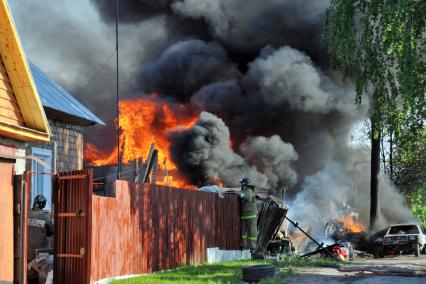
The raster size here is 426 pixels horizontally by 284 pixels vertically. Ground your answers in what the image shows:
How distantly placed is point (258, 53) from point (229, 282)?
3666 centimetres

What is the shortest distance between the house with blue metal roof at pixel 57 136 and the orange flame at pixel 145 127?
1981 cm

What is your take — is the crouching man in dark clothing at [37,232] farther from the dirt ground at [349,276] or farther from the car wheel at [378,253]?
the car wheel at [378,253]

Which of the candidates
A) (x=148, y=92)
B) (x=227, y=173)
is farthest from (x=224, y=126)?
(x=148, y=92)

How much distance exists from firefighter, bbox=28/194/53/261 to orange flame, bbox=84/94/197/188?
25648 mm

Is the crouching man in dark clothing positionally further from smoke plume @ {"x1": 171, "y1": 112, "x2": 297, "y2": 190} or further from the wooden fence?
smoke plume @ {"x1": 171, "y1": 112, "x2": 297, "y2": 190}

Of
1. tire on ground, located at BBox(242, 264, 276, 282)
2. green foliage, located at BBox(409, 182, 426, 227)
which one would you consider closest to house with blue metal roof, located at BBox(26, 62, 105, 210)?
tire on ground, located at BBox(242, 264, 276, 282)

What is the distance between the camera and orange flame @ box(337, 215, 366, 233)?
3131 cm

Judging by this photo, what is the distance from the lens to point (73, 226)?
1029 centimetres

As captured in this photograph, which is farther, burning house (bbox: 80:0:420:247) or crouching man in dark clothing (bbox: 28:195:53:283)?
burning house (bbox: 80:0:420:247)

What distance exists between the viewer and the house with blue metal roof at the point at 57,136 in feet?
52.3

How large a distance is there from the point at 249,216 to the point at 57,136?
20.7 ft

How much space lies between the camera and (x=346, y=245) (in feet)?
64.7

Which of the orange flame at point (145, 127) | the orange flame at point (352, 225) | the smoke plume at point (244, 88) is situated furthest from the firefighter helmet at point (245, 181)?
the orange flame at point (145, 127)

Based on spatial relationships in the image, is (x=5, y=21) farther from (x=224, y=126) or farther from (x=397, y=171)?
(x=397, y=171)
